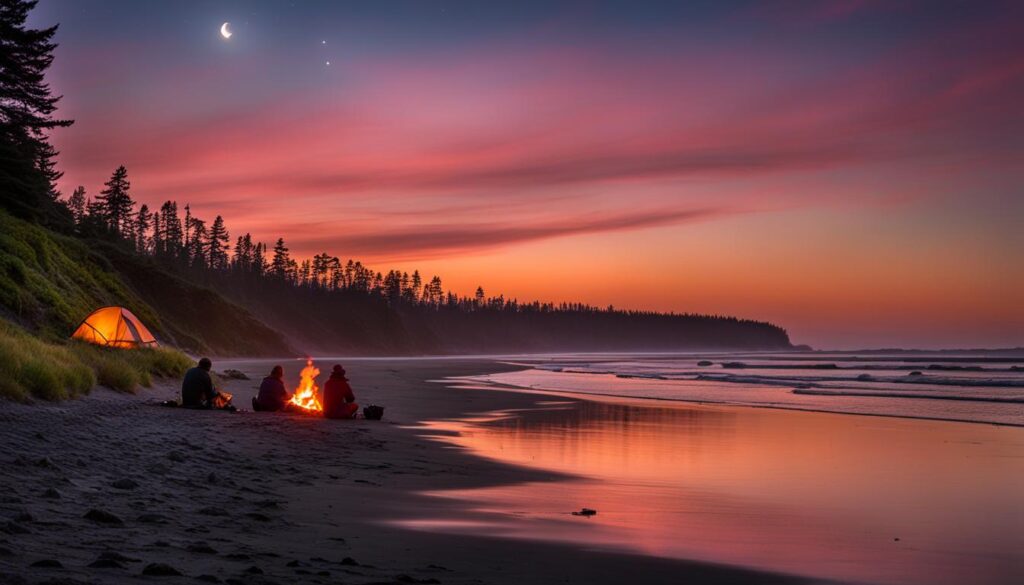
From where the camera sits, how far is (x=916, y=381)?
50875mm

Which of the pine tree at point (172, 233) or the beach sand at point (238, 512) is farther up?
the pine tree at point (172, 233)

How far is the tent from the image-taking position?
30.3 metres

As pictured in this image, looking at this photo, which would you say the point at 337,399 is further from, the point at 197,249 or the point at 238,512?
the point at 197,249

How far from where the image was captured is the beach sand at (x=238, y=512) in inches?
282

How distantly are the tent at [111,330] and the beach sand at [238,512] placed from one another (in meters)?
14.0

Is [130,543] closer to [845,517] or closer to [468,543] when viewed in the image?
[468,543]

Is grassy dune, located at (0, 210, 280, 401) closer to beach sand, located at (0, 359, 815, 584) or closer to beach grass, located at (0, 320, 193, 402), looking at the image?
beach grass, located at (0, 320, 193, 402)

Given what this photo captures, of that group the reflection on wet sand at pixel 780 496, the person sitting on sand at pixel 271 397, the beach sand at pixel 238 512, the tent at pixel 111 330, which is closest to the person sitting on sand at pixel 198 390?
the person sitting on sand at pixel 271 397

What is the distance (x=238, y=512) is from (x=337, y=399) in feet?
42.6

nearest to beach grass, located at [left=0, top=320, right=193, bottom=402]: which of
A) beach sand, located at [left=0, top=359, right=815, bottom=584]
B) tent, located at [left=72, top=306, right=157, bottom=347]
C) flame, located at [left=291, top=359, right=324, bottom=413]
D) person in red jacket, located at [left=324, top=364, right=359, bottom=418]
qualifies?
beach sand, located at [left=0, top=359, right=815, bottom=584]

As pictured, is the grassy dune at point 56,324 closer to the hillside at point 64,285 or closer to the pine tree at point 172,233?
the hillside at point 64,285

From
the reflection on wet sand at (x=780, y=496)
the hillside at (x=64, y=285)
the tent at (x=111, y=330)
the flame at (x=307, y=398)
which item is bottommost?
the reflection on wet sand at (x=780, y=496)

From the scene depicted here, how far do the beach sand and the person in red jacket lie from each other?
4830 mm

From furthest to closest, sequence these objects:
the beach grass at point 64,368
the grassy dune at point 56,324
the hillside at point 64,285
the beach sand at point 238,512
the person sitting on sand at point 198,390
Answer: the hillside at point 64,285
the person sitting on sand at point 198,390
the grassy dune at point 56,324
the beach grass at point 64,368
the beach sand at point 238,512
